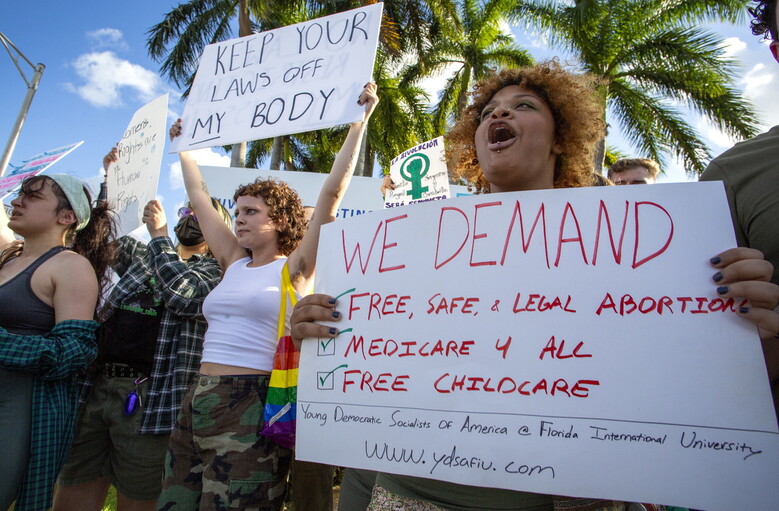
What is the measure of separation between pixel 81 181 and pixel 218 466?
5.80 feet

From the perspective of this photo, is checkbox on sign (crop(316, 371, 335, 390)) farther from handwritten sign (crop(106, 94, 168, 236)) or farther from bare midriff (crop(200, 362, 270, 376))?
handwritten sign (crop(106, 94, 168, 236))

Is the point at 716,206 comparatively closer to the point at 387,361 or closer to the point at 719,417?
the point at 719,417

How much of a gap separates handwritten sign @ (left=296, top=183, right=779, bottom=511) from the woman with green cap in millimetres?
1342

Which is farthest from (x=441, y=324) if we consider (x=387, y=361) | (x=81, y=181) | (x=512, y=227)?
(x=81, y=181)

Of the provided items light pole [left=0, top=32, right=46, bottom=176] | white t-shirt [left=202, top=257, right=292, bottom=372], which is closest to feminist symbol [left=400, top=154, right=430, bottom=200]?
white t-shirt [left=202, top=257, right=292, bottom=372]

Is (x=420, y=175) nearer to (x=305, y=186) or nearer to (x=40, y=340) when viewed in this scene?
(x=40, y=340)

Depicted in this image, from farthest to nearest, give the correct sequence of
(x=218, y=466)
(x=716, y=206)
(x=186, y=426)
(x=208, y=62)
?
(x=208, y=62)
(x=186, y=426)
(x=218, y=466)
(x=716, y=206)

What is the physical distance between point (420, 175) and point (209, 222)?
174 centimetres

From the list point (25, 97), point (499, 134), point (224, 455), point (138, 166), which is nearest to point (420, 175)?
point (138, 166)

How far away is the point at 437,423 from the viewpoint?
114cm

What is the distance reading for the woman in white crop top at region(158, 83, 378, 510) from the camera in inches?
72.9

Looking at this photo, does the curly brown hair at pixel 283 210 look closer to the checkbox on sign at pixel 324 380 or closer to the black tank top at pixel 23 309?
the black tank top at pixel 23 309

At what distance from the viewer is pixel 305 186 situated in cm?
731

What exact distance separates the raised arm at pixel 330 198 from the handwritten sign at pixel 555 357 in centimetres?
71
